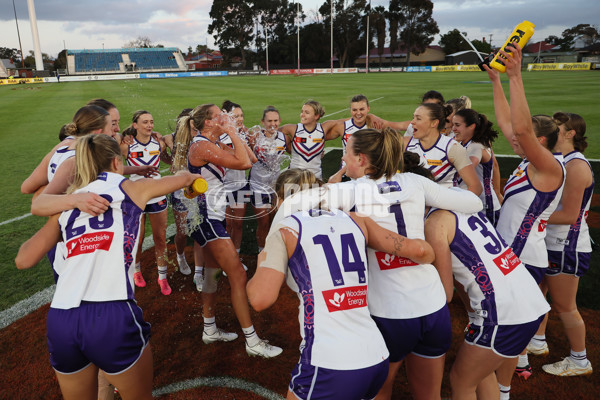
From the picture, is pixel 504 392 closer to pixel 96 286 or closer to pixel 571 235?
pixel 571 235

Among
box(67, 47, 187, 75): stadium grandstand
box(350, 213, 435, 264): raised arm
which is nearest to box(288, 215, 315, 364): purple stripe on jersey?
box(350, 213, 435, 264): raised arm

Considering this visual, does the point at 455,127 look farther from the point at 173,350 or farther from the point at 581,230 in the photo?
the point at 173,350

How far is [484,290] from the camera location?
2.66 m

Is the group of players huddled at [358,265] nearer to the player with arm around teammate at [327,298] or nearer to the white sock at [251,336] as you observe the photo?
the player with arm around teammate at [327,298]

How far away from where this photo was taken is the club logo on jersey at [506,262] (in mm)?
2654

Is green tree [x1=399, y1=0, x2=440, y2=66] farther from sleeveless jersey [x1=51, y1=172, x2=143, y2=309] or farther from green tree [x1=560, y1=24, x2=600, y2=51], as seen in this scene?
sleeveless jersey [x1=51, y1=172, x2=143, y2=309]

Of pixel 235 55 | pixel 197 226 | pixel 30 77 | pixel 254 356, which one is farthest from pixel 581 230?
pixel 235 55

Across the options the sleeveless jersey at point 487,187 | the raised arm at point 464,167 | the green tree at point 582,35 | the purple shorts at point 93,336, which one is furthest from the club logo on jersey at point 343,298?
the green tree at point 582,35

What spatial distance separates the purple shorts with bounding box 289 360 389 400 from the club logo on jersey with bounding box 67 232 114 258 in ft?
4.65

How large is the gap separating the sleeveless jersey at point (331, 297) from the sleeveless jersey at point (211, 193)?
2147 mm

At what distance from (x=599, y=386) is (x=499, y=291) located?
1991mm

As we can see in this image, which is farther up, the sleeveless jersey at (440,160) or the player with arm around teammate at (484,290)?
the sleeveless jersey at (440,160)

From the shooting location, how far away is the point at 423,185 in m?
2.63

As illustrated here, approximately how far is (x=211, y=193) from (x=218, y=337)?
5.23ft
